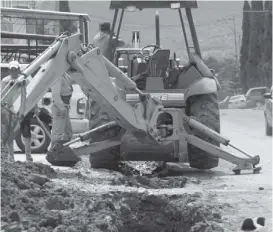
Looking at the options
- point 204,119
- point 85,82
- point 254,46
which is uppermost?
point 254,46

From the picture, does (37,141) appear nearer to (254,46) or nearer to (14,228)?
(14,228)

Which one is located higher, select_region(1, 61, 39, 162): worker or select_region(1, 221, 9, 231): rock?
select_region(1, 61, 39, 162): worker

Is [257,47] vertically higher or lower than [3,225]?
higher

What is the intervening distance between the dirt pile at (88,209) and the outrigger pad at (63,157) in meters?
2.44

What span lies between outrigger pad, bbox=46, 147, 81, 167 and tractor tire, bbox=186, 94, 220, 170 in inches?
74.6

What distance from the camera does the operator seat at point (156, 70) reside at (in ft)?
41.7

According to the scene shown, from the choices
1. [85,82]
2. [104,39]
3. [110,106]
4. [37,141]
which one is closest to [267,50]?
[37,141]

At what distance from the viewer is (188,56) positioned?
13602mm

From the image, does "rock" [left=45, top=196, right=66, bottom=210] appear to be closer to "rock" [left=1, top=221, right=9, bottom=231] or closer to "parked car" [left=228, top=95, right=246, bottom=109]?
"rock" [left=1, top=221, right=9, bottom=231]

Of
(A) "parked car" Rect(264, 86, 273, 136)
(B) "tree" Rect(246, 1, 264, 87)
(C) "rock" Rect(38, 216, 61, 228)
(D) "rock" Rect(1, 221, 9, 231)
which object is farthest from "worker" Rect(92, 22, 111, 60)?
(B) "tree" Rect(246, 1, 264, 87)

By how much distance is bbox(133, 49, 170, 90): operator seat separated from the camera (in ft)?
41.7

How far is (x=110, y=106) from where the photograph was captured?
10969 mm

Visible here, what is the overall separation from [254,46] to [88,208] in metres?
53.8

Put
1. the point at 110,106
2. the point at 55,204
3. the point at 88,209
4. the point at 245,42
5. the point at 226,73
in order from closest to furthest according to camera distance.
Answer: the point at 55,204
the point at 88,209
the point at 110,106
the point at 245,42
the point at 226,73
